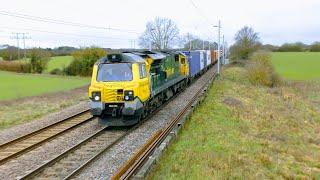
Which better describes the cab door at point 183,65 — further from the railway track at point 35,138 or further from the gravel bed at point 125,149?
the railway track at point 35,138

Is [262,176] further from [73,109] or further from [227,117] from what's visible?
[73,109]

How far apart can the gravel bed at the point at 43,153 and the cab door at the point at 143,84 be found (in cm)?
227

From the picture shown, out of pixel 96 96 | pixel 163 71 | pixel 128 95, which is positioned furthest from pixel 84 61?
pixel 128 95

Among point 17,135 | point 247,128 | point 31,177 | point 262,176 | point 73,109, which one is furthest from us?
point 73,109

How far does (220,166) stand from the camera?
10961 millimetres

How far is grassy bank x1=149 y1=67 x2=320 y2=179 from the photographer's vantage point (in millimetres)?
10773

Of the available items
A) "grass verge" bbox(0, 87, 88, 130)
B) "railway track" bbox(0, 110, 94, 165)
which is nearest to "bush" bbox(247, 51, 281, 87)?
"grass verge" bbox(0, 87, 88, 130)

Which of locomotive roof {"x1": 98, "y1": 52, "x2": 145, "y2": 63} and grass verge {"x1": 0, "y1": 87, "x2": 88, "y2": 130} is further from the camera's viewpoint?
grass verge {"x1": 0, "y1": 87, "x2": 88, "y2": 130}

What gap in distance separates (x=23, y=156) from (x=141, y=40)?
72.7 m

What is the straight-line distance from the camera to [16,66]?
2906 inches

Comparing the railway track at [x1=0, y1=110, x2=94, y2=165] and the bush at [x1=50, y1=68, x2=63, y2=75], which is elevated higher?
the bush at [x1=50, y1=68, x2=63, y2=75]

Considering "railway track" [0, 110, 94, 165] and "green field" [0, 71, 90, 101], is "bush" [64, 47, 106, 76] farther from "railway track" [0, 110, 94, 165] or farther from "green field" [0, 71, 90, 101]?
"railway track" [0, 110, 94, 165]

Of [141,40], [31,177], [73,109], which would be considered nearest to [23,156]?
[31,177]

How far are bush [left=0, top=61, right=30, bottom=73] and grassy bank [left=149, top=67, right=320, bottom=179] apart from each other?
54120mm
